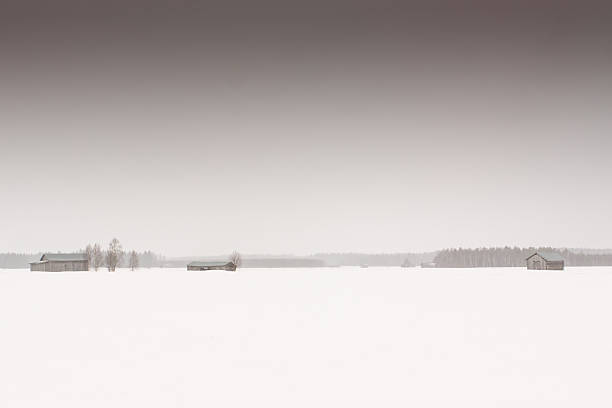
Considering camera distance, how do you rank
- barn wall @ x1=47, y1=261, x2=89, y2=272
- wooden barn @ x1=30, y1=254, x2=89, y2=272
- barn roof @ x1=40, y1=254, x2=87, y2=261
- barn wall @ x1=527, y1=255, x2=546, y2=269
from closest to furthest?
barn wall @ x1=527, y1=255, x2=546, y2=269 → barn wall @ x1=47, y1=261, x2=89, y2=272 → wooden barn @ x1=30, y1=254, x2=89, y2=272 → barn roof @ x1=40, y1=254, x2=87, y2=261

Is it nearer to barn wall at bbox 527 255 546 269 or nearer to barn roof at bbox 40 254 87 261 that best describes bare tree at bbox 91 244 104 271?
barn roof at bbox 40 254 87 261

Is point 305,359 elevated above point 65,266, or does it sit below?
above

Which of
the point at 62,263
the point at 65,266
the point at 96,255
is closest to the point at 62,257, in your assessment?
the point at 62,263

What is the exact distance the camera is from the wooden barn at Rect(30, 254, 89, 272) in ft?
388

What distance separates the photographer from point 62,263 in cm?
11888

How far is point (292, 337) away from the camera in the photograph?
1980 cm

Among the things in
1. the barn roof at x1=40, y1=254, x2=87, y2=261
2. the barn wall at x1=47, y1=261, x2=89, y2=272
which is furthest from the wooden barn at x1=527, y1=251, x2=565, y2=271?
the barn wall at x1=47, y1=261, x2=89, y2=272

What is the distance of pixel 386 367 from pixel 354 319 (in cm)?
1111

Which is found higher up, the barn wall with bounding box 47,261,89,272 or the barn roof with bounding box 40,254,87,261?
the barn roof with bounding box 40,254,87,261

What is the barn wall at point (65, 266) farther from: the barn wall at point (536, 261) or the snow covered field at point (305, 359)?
the barn wall at point (536, 261)

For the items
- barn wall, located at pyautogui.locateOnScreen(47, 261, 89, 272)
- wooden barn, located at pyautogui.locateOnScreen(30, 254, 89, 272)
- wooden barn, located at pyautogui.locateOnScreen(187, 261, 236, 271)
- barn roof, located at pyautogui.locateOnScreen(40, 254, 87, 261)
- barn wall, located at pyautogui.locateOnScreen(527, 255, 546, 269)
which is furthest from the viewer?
→ wooden barn, located at pyautogui.locateOnScreen(187, 261, 236, 271)

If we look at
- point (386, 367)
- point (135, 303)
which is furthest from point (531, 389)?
point (135, 303)

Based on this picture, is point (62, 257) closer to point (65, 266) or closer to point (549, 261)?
point (65, 266)

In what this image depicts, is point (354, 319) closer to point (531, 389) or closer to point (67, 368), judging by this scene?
point (531, 389)
